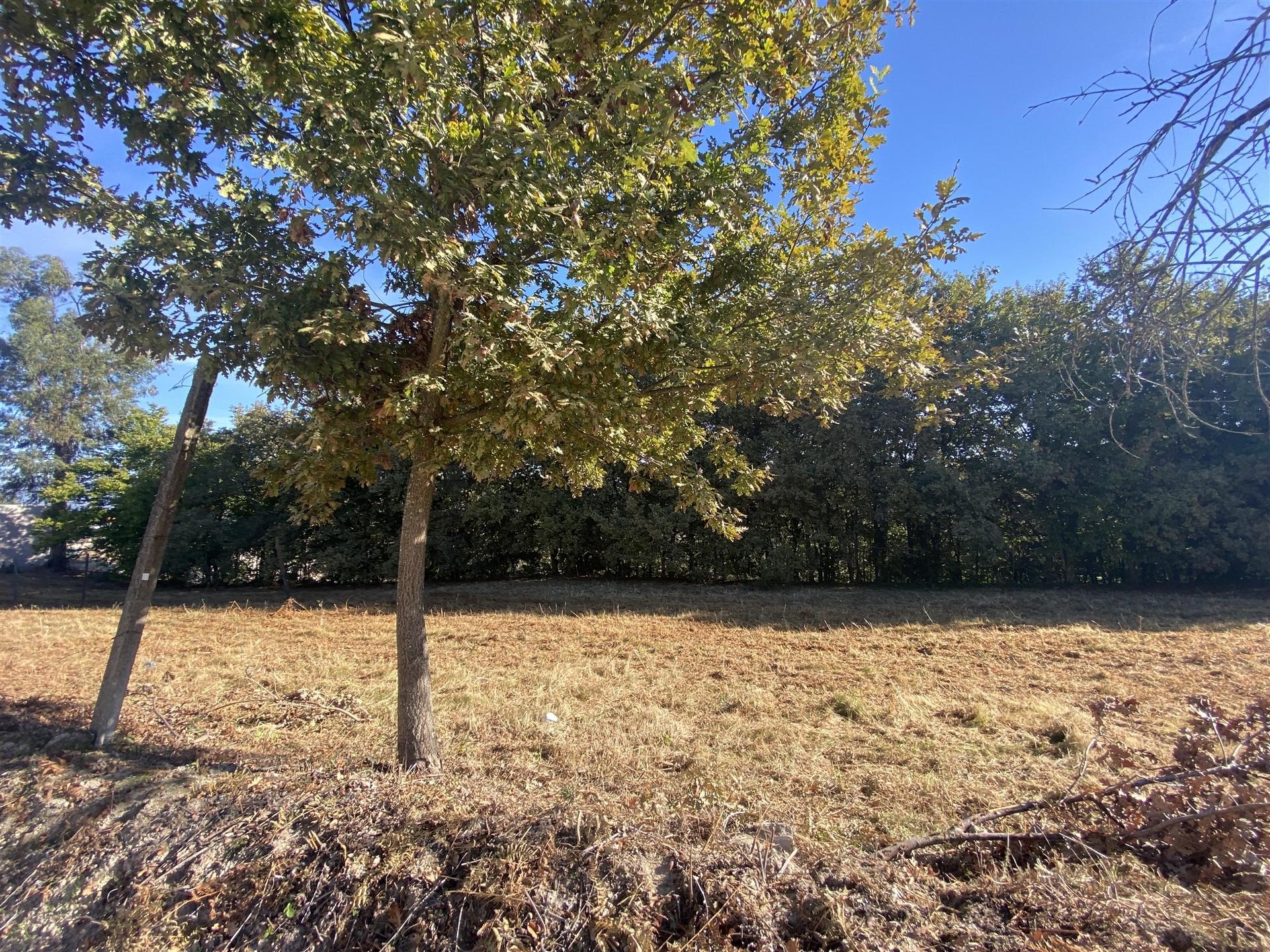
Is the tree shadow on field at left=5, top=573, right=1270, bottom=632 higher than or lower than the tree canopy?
lower

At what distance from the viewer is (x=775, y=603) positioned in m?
13.6

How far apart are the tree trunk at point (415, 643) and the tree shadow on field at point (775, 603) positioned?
7.62 meters

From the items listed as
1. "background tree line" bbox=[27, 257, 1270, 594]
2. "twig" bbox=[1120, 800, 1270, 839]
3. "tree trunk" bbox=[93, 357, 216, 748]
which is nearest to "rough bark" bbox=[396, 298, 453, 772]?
"tree trunk" bbox=[93, 357, 216, 748]

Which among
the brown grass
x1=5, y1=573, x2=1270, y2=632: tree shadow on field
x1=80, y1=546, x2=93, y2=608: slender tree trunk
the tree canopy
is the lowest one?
the brown grass

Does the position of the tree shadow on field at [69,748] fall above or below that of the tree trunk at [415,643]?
below

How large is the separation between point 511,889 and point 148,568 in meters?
3.98

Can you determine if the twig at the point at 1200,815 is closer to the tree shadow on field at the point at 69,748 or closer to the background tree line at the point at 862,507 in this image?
the tree shadow on field at the point at 69,748

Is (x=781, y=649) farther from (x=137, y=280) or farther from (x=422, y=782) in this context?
(x=137, y=280)

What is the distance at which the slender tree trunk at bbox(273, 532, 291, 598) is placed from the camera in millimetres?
17922

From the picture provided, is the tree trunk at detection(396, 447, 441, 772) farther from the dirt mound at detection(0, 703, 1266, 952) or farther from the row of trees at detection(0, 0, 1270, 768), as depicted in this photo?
the dirt mound at detection(0, 703, 1266, 952)

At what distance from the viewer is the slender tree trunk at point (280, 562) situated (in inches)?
706

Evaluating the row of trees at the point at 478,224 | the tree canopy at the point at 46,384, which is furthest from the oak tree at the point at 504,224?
the tree canopy at the point at 46,384

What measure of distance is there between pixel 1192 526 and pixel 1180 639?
23.2 ft

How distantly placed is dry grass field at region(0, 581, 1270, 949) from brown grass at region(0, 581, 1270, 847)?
4 cm
